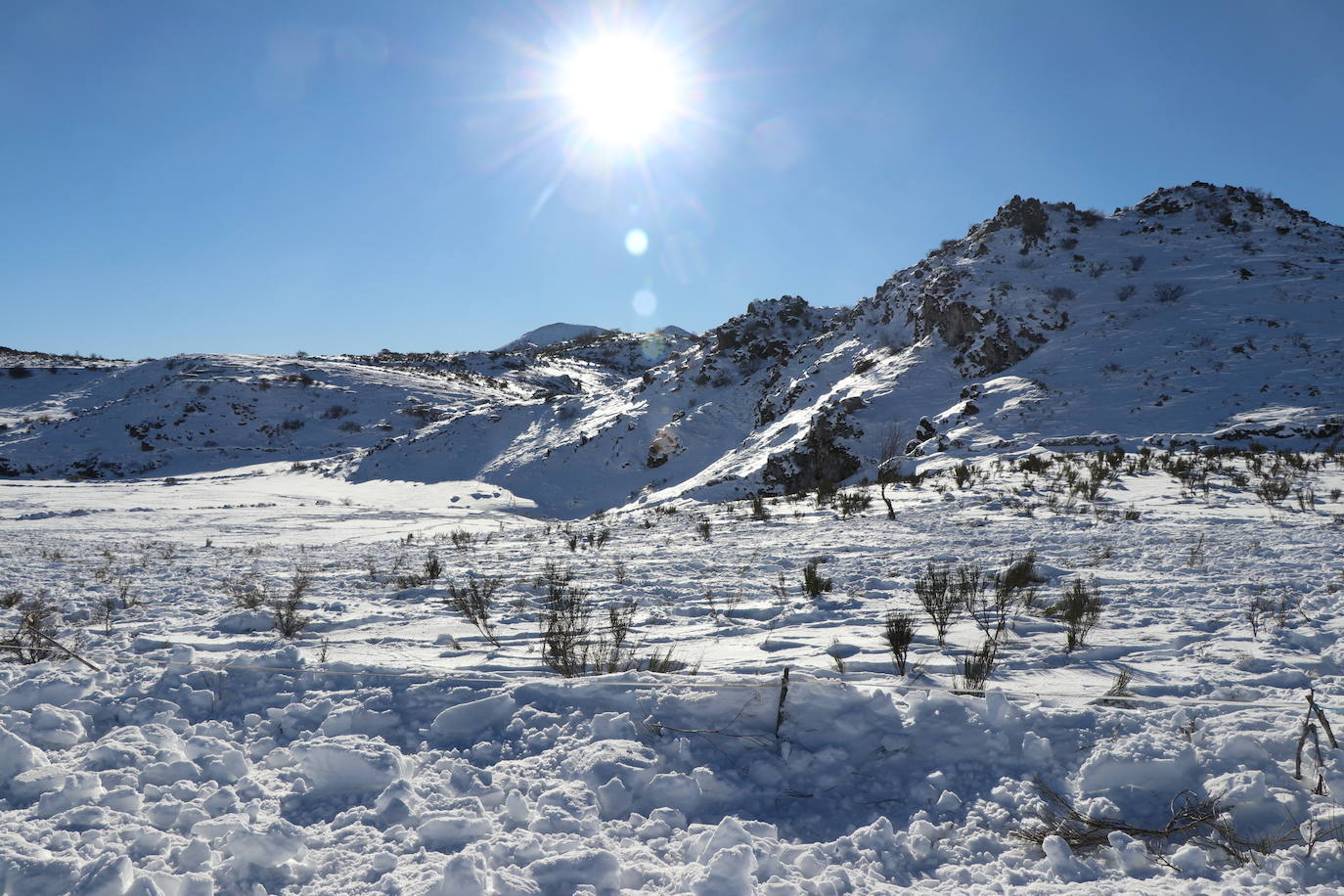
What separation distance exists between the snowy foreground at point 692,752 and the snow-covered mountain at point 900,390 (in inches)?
478

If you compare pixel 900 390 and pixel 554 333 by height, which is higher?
pixel 554 333

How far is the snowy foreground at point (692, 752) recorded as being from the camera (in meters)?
1.62

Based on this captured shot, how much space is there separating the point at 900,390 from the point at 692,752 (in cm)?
1948

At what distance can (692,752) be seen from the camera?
86.4 inches

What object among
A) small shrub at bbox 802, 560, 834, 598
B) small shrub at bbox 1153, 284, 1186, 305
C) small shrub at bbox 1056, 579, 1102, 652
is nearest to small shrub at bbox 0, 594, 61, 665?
small shrub at bbox 802, 560, 834, 598

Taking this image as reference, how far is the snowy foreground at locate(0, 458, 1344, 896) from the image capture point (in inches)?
64.0

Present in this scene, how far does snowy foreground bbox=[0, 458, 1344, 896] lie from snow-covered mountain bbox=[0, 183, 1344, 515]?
39.8 feet

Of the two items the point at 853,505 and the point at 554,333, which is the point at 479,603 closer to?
the point at 853,505

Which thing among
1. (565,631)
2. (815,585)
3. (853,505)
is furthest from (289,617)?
(853,505)

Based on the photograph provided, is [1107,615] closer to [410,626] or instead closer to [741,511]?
[410,626]

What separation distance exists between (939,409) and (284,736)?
19.2 meters

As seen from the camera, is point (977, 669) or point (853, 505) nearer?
point (977, 669)

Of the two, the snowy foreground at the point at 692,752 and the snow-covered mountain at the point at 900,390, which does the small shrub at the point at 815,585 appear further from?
the snow-covered mountain at the point at 900,390

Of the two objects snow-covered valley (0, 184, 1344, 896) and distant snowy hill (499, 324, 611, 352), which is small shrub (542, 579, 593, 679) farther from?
distant snowy hill (499, 324, 611, 352)
